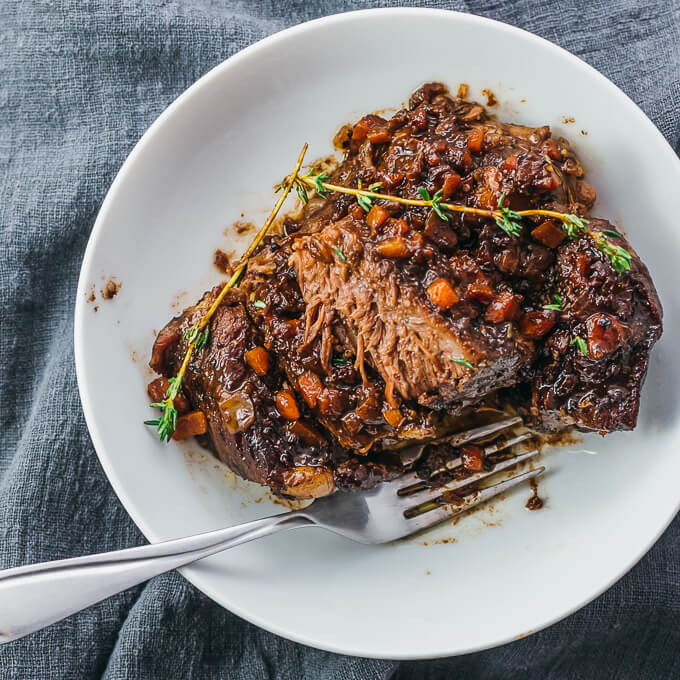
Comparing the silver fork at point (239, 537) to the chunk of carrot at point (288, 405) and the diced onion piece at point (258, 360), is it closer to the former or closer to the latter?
the chunk of carrot at point (288, 405)

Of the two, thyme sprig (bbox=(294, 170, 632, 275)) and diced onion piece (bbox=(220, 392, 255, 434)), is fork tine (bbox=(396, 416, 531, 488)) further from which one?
thyme sprig (bbox=(294, 170, 632, 275))

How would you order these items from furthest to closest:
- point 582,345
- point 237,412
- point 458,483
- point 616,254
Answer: point 458,483, point 237,412, point 582,345, point 616,254

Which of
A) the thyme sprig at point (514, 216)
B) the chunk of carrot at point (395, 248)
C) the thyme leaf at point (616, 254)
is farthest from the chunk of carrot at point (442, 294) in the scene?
the thyme leaf at point (616, 254)

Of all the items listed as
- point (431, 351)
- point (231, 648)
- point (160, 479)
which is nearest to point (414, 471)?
point (431, 351)

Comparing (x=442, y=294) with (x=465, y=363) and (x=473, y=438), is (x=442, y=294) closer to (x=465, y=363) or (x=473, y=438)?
(x=465, y=363)

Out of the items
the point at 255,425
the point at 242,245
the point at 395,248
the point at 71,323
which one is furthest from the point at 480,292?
the point at 71,323
